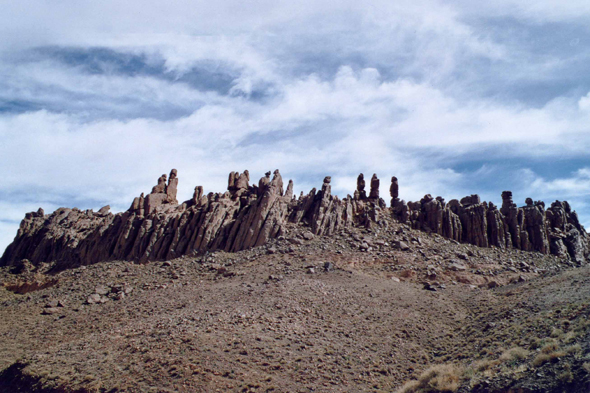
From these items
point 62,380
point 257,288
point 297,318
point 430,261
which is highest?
point 430,261

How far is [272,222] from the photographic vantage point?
147 ft

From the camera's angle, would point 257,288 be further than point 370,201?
No

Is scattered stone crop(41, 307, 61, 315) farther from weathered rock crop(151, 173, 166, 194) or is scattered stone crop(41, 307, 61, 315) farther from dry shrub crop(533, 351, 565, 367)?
dry shrub crop(533, 351, 565, 367)

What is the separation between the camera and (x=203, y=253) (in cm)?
4366

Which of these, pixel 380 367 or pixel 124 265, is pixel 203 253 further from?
pixel 380 367

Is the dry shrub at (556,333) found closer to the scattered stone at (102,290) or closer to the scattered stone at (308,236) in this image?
the scattered stone at (308,236)

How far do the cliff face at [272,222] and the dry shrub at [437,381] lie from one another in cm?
2550

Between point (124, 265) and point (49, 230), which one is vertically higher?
point (49, 230)

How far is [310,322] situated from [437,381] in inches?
361

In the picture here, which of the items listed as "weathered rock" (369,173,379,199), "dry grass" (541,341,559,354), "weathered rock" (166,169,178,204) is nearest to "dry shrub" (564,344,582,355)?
"dry grass" (541,341,559,354)

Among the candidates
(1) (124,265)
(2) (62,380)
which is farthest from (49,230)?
(2) (62,380)

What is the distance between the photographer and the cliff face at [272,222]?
149ft

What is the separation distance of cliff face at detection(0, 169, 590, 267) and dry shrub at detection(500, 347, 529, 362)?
86.8ft

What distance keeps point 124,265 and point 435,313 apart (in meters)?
32.9
